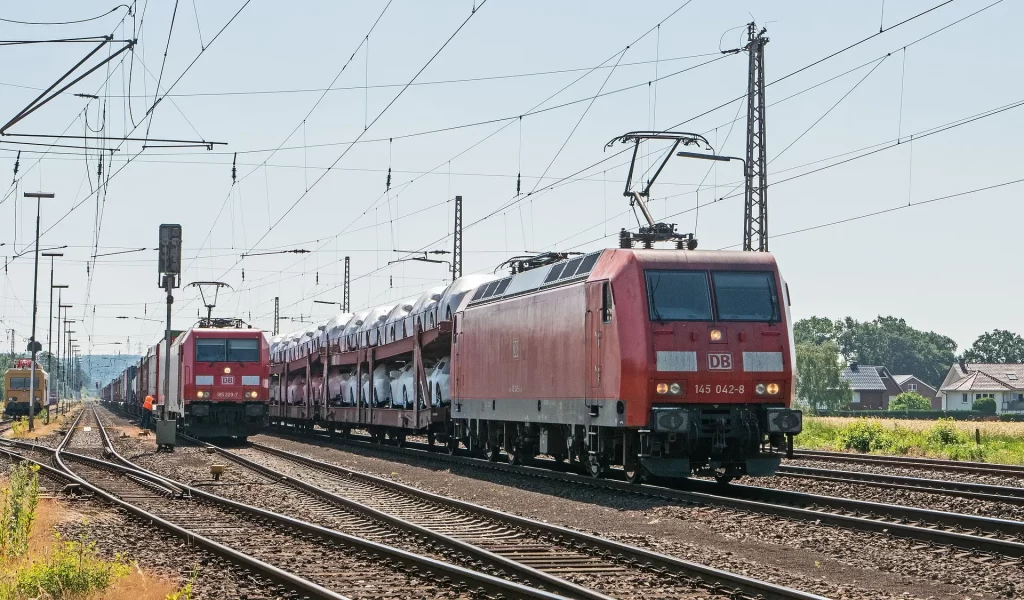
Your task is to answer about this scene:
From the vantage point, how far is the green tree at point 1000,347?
174 meters

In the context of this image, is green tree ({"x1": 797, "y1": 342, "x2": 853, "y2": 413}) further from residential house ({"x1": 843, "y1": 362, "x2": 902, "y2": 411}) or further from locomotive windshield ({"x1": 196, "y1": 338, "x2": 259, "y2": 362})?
locomotive windshield ({"x1": 196, "y1": 338, "x2": 259, "y2": 362})

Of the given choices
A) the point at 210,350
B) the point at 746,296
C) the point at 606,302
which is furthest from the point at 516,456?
the point at 210,350

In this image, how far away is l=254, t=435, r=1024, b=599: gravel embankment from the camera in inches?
395

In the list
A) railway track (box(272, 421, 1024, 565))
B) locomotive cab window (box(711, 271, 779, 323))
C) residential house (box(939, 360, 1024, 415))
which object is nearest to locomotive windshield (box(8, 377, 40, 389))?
railway track (box(272, 421, 1024, 565))

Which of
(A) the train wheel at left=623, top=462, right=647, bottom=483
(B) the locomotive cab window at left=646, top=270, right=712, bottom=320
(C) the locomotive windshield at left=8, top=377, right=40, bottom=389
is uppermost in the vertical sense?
(B) the locomotive cab window at left=646, top=270, right=712, bottom=320

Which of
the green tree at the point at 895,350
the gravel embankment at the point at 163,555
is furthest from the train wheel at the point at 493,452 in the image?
the green tree at the point at 895,350

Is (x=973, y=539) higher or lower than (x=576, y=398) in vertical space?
lower

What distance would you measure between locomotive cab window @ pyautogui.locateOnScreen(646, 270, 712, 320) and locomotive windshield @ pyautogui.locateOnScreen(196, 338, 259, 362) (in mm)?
21554

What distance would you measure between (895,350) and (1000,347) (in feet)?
47.6

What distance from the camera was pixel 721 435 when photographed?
16984mm

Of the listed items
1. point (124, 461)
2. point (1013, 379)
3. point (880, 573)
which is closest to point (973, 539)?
point (880, 573)

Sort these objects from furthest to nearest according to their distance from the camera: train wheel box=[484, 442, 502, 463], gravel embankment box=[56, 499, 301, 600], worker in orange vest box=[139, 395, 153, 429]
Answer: worker in orange vest box=[139, 395, 153, 429], train wheel box=[484, 442, 502, 463], gravel embankment box=[56, 499, 301, 600]

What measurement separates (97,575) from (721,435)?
9.63 m

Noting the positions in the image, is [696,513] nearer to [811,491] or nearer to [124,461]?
[811,491]
